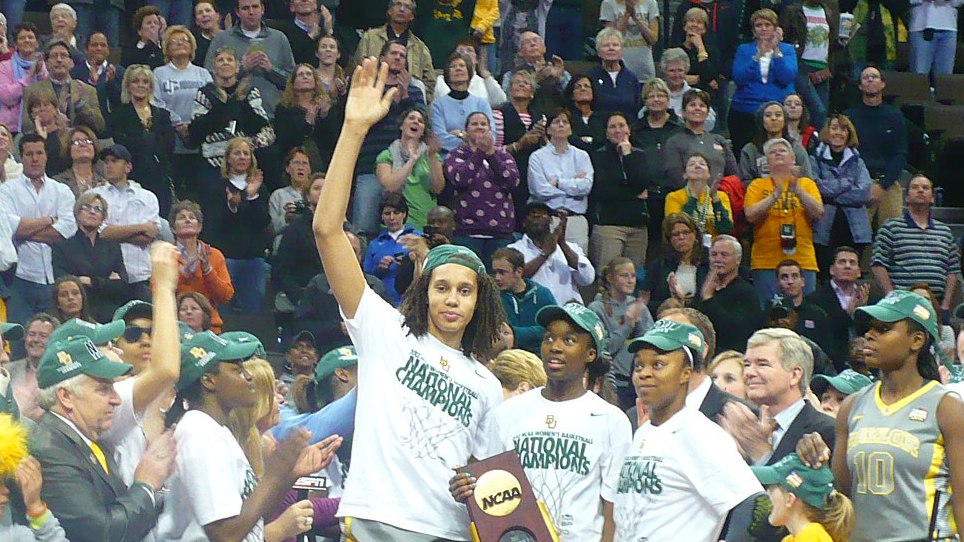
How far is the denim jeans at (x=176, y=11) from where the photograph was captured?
47.9ft

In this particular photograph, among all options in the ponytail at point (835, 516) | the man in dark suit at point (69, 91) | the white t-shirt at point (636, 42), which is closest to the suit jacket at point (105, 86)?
the man in dark suit at point (69, 91)

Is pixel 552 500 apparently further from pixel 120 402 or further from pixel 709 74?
pixel 709 74

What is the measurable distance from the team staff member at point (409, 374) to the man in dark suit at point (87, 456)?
0.66m

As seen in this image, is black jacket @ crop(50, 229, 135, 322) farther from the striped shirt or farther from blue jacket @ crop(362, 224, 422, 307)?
the striped shirt

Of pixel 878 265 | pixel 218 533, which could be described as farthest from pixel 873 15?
pixel 218 533

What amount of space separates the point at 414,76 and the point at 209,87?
6.33 ft

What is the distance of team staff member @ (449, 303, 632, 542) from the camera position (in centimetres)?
618

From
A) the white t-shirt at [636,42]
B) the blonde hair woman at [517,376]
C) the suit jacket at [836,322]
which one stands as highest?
the white t-shirt at [636,42]

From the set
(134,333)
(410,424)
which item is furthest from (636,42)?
(410,424)

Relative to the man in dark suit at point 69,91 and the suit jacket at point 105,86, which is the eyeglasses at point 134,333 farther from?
the suit jacket at point 105,86

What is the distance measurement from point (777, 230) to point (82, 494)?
9.04 m

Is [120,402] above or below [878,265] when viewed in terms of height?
above

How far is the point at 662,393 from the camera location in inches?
241

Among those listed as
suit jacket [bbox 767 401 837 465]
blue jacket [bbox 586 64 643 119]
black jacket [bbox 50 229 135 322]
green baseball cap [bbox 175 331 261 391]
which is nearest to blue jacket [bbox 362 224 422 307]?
black jacket [bbox 50 229 135 322]
